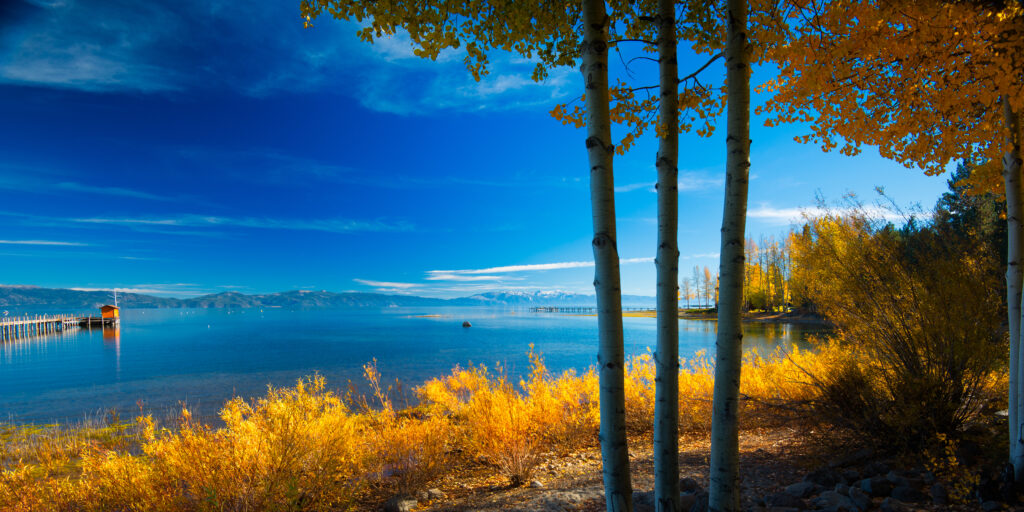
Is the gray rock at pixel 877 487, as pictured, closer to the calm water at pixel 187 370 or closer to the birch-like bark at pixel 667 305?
the birch-like bark at pixel 667 305

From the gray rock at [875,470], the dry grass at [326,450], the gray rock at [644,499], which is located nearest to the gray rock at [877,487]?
the gray rock at [875,470]

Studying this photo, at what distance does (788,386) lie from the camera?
26.1 feet

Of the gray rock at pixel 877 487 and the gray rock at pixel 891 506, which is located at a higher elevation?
the gray rock at pixel 891 506

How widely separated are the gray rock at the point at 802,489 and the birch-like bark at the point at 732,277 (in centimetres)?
181

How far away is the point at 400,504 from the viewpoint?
5098mm

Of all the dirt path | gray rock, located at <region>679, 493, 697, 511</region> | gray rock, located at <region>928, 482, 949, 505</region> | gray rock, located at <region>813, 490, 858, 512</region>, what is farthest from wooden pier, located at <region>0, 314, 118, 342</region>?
gray rock, located at <region>928, 482, 949, 505</region>

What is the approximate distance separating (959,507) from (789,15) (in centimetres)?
390

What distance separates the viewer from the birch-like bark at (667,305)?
2762mm

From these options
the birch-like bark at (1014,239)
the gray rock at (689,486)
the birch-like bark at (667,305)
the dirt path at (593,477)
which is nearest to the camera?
the birch-like bark at (667,305)

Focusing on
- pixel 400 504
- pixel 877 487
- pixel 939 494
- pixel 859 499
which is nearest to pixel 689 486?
pixel 859 499

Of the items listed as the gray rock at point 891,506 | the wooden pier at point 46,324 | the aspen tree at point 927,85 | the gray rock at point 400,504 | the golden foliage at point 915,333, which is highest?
the aspen tree at point 927,85

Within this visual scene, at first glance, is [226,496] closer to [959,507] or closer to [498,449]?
[498,449]

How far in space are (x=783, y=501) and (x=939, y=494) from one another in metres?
1.13

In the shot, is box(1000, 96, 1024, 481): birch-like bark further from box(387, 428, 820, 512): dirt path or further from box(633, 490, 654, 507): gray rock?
box(633, 490, 654, 507): gray rock
